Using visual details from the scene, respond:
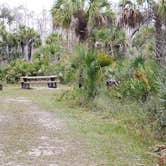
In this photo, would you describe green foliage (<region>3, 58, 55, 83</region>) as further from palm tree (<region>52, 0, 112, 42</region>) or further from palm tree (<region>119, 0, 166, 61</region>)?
palm tree (<region>119, 0, 166, 61</region>)

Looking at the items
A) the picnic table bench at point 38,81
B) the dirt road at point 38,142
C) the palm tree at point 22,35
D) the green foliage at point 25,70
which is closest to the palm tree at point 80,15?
the picnic table bench at point 38,81

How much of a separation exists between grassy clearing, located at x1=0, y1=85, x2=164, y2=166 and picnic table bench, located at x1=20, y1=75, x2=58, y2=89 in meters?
8.15

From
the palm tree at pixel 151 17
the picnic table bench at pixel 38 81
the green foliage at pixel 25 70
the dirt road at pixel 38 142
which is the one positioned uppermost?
the palm tree at pixel 151 17

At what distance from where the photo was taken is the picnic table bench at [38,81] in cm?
2103

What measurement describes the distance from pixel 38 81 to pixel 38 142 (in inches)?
602

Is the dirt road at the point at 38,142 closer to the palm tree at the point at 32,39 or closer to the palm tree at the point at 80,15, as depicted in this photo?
the palm tree at the point at 80,15

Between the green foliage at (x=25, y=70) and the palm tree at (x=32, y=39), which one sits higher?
the palm tree at (x=32, y=39)

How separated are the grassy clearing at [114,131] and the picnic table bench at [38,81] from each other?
8151 mm

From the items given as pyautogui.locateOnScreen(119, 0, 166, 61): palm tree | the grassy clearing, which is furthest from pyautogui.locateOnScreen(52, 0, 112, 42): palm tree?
the grassy clearing

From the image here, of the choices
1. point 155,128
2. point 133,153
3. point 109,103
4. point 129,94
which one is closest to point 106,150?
point 133,153

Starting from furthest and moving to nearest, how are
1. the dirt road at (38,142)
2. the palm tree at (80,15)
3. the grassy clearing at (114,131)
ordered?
1. the palm tree at (80,15)
2. the grassy clearing at (114,131)
3. the dirt road at (38,142)

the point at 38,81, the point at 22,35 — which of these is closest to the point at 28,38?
the point at 22,35

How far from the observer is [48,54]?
1079 inches

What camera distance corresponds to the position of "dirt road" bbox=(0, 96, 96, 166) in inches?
236
